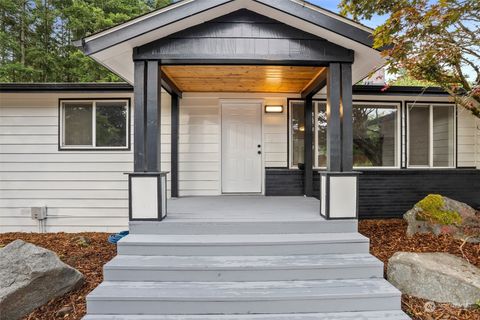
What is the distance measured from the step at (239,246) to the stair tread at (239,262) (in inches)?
2.3

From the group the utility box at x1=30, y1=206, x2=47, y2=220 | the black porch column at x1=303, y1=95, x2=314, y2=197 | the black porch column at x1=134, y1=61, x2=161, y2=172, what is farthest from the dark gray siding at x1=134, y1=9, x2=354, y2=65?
the utility box at x1=30, y1=206, x2=47, y2=220

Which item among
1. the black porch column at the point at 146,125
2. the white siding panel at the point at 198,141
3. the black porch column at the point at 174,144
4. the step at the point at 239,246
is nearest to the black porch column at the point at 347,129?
the step at the point at 239,246

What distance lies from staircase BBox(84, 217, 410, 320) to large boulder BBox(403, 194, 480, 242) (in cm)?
199

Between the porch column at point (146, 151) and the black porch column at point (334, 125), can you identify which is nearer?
the porch column at point (146, 151)

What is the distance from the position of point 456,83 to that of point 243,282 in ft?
16.1

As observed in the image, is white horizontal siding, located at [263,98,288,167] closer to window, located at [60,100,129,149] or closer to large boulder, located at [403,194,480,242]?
large boulder, located at [403,194,480,242]

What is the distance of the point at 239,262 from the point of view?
9.96 feet

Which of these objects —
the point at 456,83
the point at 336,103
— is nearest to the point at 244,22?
the point at 336,103

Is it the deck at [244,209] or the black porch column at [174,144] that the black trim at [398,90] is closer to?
the deck at [244,209]

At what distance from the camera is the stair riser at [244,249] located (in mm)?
3160

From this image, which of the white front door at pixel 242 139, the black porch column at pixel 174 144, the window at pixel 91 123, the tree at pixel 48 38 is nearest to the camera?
the black porch column at pixel 174 144

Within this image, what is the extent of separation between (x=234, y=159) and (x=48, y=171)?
12.7 feet

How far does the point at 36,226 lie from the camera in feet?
18.9

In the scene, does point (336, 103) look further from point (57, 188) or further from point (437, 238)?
point (57, 188)
